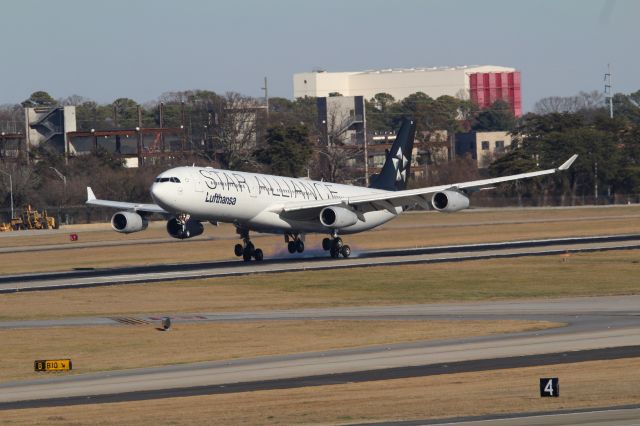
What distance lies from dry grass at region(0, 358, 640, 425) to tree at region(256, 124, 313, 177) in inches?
5149

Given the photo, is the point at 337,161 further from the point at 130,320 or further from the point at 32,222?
the point at 130,320

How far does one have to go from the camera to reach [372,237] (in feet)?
333

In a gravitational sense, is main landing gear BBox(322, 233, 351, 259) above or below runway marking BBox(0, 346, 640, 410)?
above

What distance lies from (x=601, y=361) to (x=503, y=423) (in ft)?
35.9

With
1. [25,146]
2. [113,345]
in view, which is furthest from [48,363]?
[25,146]

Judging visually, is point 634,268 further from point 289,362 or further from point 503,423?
point 503,423

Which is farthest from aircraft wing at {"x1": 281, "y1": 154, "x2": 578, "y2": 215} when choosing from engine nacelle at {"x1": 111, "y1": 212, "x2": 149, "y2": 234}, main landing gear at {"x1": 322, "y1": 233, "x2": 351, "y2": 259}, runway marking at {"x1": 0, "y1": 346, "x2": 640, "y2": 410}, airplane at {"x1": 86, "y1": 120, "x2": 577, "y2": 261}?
runway marking at {"x1": 0, "y1": 346, "x2": 640, "y2": 410}

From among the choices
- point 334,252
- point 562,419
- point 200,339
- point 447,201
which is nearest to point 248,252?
point 334,252

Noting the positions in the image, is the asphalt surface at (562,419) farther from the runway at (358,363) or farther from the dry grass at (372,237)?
the dry grass at (372,237)

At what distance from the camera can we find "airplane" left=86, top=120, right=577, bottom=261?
230 feet

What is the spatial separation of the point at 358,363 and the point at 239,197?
34675mm

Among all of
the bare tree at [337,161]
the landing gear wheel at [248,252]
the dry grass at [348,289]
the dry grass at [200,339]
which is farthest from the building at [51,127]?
the dry grass at [200,339]

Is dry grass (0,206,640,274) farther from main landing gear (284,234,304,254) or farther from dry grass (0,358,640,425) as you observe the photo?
dry grass (0,358,640,425)

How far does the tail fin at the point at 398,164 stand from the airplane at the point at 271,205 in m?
3.83
